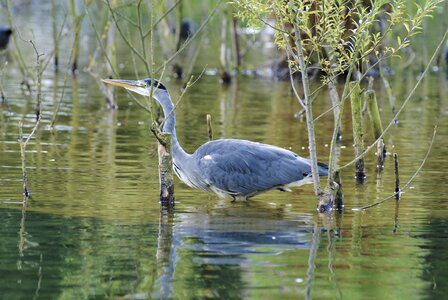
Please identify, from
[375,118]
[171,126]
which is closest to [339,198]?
[171,126]

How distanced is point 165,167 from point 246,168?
1.03m

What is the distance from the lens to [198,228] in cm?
991

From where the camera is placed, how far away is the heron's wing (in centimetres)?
1127

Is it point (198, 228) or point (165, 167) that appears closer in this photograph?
point (198, 228)

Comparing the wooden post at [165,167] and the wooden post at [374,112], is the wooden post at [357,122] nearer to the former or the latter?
the wooden post at [374,112]

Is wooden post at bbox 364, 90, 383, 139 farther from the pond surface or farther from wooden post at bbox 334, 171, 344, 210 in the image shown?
wooden post at bbox 334, 171, 344, 210

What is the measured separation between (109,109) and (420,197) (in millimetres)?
8886

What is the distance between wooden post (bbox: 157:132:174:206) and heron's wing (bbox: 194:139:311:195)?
596 mm

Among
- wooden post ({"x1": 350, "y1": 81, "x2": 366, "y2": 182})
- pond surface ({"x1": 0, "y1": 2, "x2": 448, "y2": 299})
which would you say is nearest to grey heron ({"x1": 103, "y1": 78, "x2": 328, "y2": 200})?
pond surface ({"x1": 0, "y1": 2, "x2": 448, "y2": 299})

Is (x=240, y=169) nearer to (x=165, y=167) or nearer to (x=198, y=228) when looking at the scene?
(x=165, y=167)

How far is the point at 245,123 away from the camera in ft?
58.1

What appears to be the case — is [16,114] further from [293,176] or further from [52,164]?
[293,176]

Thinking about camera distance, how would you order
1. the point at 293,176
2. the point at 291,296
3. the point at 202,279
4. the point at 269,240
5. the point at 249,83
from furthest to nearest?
the point at 249,83
the point at 293,176
the point at 269,240
the point at 202,279
the point at 291,296

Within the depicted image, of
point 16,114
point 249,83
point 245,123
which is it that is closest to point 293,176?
point 245,123
